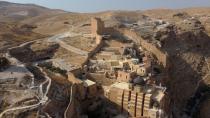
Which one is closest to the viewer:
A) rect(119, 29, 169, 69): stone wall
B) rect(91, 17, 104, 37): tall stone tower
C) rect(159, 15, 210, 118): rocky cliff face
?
rect(119, 29, 169, 69): stone wall

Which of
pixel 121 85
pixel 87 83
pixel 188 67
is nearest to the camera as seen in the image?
pixel 121 85

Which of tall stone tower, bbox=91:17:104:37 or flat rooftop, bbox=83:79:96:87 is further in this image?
tall stone tower, bbox=91:17:104:37

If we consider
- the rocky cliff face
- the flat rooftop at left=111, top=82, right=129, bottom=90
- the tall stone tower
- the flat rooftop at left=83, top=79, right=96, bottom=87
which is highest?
the tall stone tower

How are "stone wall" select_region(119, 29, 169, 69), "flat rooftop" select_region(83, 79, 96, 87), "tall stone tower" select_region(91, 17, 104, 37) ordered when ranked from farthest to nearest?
"tall stone tower" select_region(91, 17, 104, 37), "stone wall" select_region(119, 29, 169, 69), "flat rooftop" select_region(83, 79, 96, 87)

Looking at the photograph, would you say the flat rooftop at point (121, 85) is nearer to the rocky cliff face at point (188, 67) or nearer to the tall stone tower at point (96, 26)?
the rocky cliff face at point (188, 67)

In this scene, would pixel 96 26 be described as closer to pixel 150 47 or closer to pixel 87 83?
pixel 150 47

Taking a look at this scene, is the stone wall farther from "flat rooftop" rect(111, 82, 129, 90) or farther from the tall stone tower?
"flat rooftop" rect(111, 82, 129, 90)

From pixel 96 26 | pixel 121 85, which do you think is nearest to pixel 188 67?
pixel 96 26

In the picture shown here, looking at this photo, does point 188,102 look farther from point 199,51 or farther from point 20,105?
point 20,105

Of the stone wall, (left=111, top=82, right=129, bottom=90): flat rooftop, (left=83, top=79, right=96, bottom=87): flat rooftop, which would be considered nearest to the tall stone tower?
the stone wall

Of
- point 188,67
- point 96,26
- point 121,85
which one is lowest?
point 188,67

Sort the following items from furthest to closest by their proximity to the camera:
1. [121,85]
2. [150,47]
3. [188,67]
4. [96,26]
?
1. [188,67]
2. [96,26]
3. [150,47]
4. [121,85]

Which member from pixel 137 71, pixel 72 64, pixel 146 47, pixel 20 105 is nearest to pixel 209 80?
pixel 146 47
